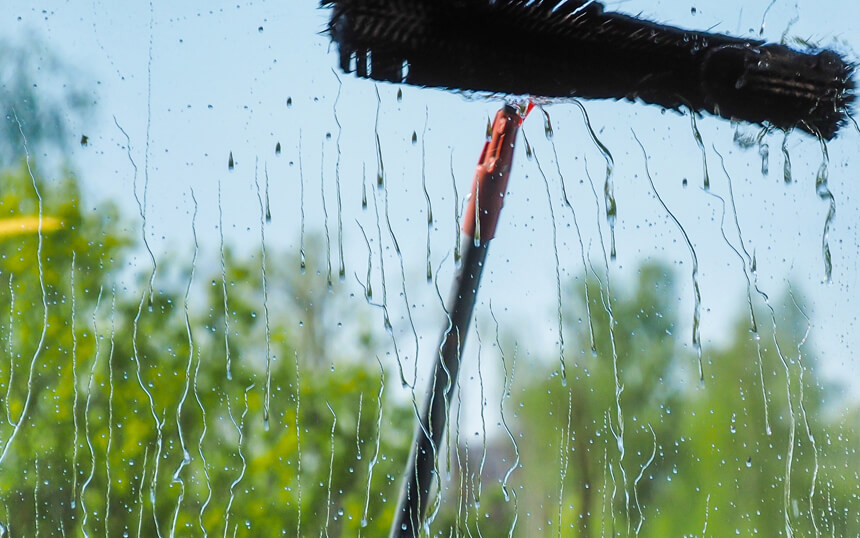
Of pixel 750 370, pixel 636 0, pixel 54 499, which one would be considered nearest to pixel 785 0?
pixel 636 0

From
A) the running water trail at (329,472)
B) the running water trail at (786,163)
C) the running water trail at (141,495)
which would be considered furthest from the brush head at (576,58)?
the running water trail at (141,495)

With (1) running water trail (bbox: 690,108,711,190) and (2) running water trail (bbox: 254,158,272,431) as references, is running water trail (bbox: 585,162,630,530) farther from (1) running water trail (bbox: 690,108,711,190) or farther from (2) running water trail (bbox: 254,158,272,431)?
(2) running water trail (bbox: 254,158,272,431)

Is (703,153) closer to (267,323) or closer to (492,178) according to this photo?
(492,178)

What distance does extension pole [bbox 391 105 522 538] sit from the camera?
97 cm

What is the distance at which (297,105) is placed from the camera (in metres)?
1.24

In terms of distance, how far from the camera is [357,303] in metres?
1.29

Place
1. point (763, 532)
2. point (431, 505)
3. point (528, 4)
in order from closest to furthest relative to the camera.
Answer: point (528, 4) < point (431, 505) < point (763, 532)

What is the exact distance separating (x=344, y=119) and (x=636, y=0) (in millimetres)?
525

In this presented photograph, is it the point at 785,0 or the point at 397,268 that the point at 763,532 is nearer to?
the point at 397,268

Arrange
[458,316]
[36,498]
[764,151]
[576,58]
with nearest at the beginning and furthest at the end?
[576,58] < [458,316] < [36,498] < [764,151]

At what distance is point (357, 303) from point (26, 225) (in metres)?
0.54

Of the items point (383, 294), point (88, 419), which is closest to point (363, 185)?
point (383, 294)

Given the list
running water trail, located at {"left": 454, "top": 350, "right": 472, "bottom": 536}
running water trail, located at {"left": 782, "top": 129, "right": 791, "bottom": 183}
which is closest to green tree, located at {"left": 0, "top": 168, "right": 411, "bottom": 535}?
running water trail, located at {"left": 454, "top": 350, "right": 472, "bottom": 536}

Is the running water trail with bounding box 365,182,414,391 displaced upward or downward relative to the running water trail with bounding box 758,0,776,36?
downward
